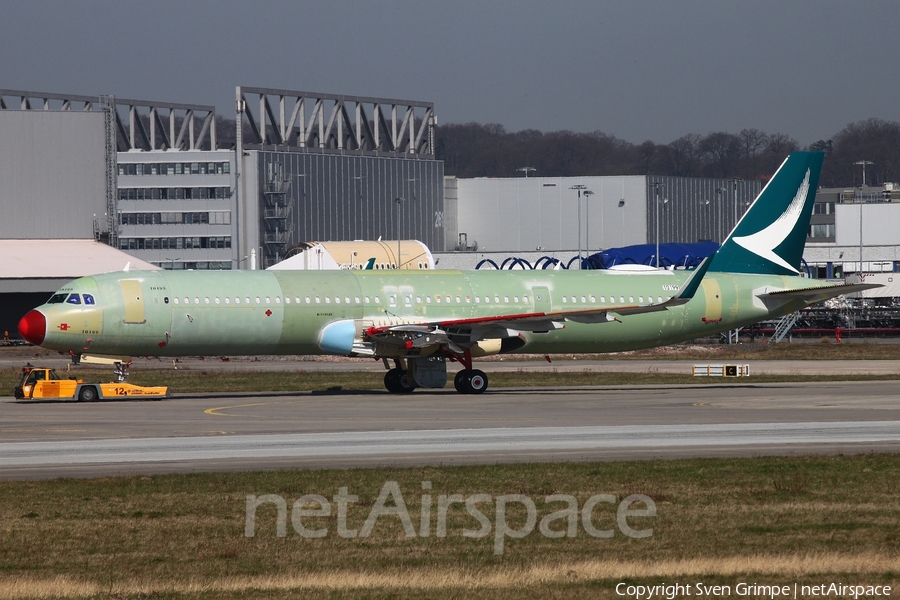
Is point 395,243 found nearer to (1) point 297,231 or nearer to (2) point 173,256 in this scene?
(1) point 297,231

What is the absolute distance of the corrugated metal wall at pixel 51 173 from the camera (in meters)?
92.7

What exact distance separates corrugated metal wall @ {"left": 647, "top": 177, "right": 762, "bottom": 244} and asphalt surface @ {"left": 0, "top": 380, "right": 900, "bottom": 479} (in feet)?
332

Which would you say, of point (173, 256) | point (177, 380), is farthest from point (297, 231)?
point (177, 380)

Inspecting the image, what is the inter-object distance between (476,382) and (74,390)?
1437 centimetres

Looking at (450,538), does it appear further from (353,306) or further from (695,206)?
(695,206)

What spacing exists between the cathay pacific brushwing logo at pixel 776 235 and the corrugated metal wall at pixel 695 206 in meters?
90.1

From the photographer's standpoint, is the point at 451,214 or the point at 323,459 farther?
the point at 451,214

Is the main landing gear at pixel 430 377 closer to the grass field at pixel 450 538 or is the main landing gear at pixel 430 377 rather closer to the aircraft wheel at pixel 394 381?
the aircraft wheel at pixel 394 381

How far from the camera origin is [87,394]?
137ft

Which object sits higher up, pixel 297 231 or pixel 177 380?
pixel 297 231

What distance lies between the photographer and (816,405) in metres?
37.5

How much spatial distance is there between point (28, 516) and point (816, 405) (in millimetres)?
26248

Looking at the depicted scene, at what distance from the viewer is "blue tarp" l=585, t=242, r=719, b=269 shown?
351 ft

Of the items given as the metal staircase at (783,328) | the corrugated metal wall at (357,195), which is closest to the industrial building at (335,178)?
the corrugated metal wall at (357,195)
